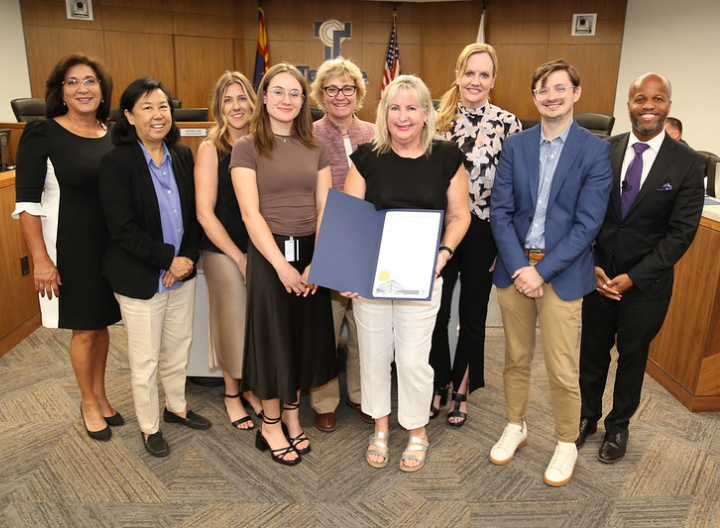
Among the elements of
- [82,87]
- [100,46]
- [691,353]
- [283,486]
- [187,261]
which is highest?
[100,46]

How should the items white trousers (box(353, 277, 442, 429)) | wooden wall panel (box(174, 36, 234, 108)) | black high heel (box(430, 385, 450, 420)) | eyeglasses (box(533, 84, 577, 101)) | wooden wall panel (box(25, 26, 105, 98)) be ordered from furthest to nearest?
wooden wall panel (box(174, 36, 234, 108)) → wooden wall panel (box(25, 26, 105, 98)) → black high heel (box(430, 385, 450, 420)) → white trousers (box(353, 277, 442, 429)) → eyeglasses (box(533, 84, 577, 101))

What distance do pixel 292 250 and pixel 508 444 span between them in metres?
1.31

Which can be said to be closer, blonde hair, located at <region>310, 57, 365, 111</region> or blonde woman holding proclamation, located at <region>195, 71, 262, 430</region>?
blonde woman holding proclamation, located at <region>195, 71, 262, 430</region>

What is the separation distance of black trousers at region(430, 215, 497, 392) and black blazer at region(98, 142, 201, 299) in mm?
1177

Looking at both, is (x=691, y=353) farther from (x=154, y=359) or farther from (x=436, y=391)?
(x=154, y=359)

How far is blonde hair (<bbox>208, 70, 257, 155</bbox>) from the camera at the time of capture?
96.8 inches

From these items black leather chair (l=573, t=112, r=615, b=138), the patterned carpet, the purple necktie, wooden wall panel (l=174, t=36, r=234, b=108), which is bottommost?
the patterned carpet

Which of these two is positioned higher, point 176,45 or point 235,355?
point 176,45

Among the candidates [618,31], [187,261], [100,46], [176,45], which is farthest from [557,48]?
[187,261]

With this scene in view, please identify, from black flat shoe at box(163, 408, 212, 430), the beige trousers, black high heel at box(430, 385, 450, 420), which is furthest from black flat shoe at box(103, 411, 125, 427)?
black high heel at box(430, 385, 450, 420)

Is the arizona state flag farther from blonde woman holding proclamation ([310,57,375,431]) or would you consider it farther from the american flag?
blonde woman holding proclamation ([310,57,375,431])

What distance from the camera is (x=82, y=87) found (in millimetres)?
2312

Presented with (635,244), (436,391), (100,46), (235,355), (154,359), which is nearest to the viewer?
(635,244)

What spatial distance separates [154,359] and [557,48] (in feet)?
28.6
